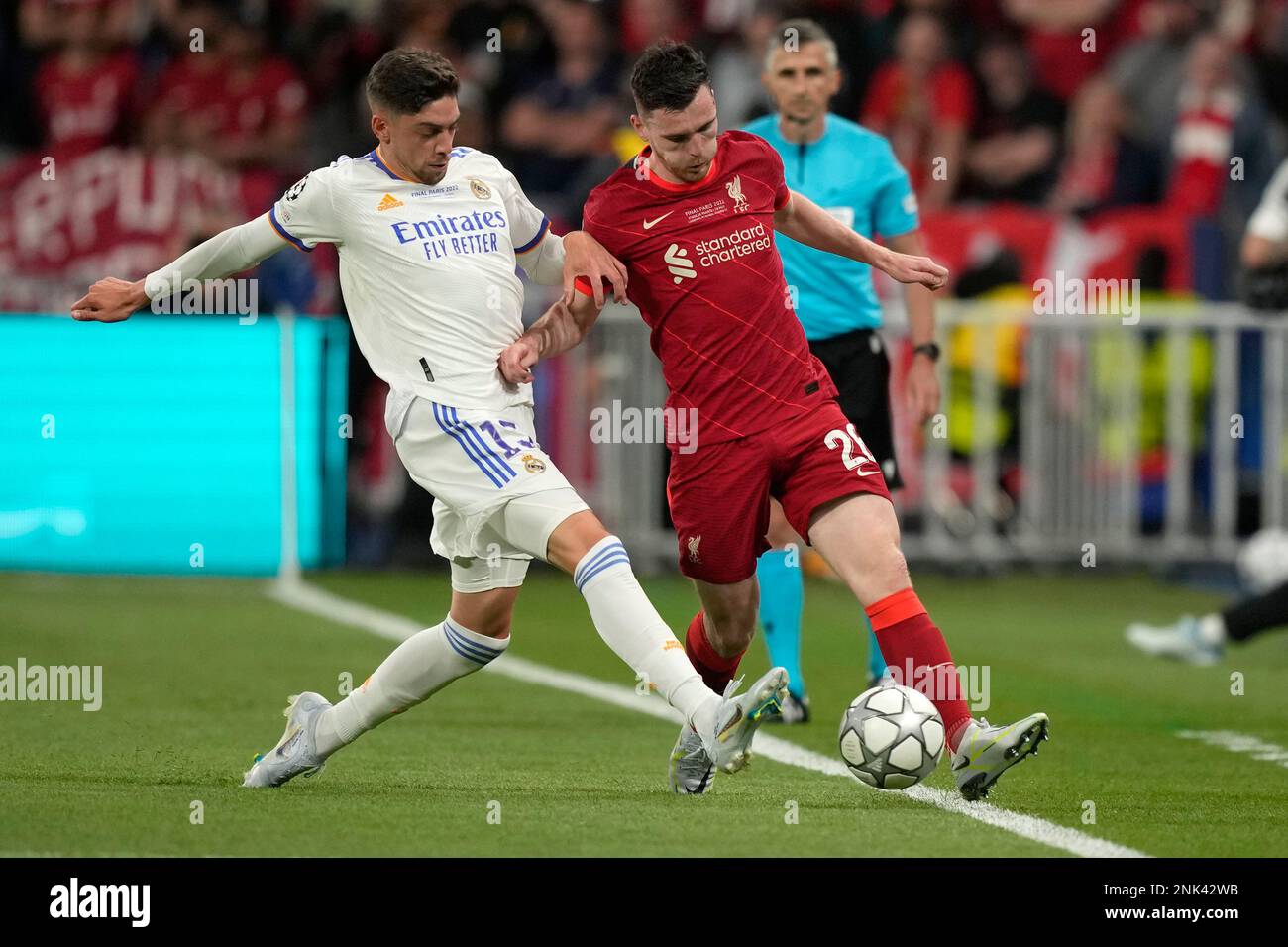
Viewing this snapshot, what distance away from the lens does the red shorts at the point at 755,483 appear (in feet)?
22.0

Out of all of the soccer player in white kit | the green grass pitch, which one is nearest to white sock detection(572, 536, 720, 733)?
the soccer player in white kit

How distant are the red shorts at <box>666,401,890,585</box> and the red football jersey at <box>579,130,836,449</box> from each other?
6cm

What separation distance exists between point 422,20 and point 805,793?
443 inches

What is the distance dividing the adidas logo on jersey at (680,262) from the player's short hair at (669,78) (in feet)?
1.40

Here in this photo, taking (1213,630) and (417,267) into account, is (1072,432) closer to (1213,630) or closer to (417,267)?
(1213,630)

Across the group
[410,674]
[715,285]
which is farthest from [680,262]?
[410,674]

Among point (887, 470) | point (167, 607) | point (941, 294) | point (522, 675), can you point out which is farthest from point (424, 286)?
point (941, 294)

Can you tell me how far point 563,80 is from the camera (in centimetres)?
1684

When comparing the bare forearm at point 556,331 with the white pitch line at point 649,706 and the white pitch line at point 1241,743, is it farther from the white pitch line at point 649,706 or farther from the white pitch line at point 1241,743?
the white pitch line at point 1241,743

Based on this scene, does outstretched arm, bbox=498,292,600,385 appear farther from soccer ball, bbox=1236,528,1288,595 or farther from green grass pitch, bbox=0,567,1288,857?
soccer ball, bbox=1236,528,1288,595

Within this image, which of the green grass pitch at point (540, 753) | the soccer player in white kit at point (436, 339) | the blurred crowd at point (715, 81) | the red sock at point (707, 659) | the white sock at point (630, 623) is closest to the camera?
the green grass pitch at point (540, 753)

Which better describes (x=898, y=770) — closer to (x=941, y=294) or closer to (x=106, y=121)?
(x=941, y=294)

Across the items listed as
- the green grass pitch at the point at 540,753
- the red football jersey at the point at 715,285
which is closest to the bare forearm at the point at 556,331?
the red football jersey at the point at 715,285

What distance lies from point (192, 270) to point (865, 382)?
3068 millimetres
